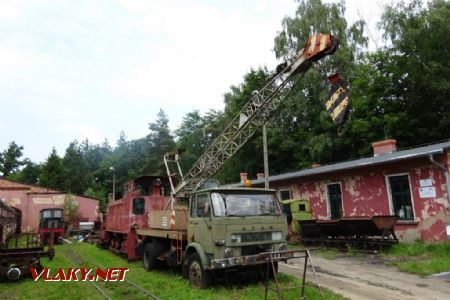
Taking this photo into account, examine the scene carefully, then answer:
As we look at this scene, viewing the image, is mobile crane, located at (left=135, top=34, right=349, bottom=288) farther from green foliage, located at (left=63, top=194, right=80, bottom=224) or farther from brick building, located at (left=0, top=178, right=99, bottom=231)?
brick building, located at (left=0, top=178, right=99, bottom=231)

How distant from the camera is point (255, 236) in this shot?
8.41 m

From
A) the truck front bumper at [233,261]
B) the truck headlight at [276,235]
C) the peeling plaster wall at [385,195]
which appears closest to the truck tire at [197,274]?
the truck front bumper at [233,261]

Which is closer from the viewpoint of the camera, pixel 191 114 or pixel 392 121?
pixel 392 121

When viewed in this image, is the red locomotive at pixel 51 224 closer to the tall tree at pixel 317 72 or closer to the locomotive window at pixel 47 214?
the locomotive window at pixel 47 214

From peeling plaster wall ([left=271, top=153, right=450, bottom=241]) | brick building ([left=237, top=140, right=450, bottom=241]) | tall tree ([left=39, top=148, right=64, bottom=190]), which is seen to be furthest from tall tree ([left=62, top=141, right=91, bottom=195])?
brick building ([left=237, top=140, right=450, bottom=241])

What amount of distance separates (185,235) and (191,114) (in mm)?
56629

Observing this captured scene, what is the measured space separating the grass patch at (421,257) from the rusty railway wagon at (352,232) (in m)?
0.62

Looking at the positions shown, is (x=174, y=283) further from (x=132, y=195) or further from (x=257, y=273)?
(x=132, y=195)

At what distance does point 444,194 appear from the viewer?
12953 millimetres

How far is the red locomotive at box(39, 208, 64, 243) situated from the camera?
72.9 ft

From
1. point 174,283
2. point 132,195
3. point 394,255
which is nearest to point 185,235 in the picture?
point 174,283

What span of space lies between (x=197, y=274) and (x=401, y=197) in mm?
9900

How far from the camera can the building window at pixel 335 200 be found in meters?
17.4

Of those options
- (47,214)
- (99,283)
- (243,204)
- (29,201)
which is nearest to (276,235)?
(243,204)
